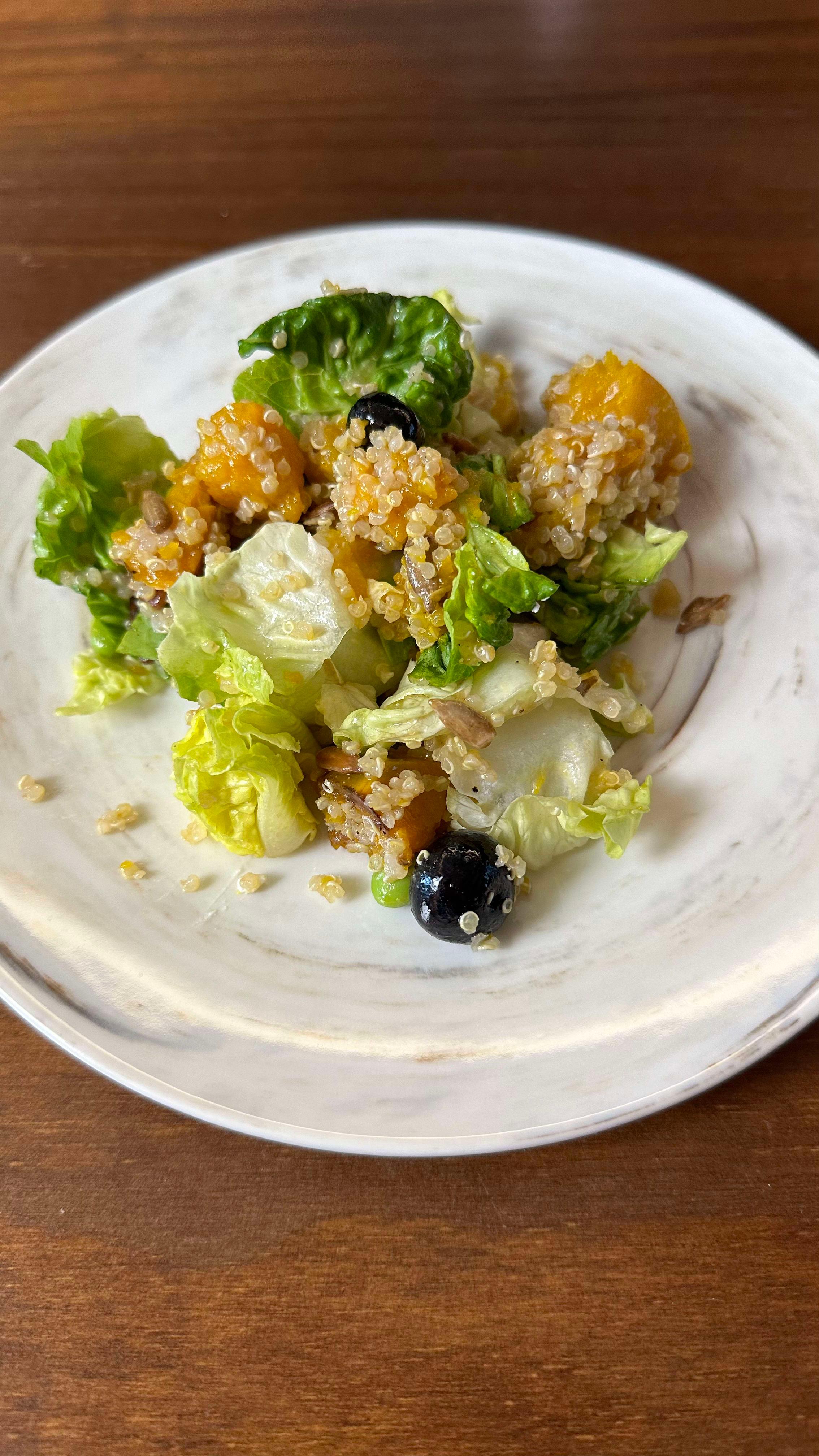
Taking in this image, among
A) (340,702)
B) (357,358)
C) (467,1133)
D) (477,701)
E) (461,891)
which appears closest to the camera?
(467,1133)

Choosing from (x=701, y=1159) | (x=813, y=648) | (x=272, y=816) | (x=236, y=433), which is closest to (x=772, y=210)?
(x=813, y=648)

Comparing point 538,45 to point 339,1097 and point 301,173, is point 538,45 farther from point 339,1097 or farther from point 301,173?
point 339,1097

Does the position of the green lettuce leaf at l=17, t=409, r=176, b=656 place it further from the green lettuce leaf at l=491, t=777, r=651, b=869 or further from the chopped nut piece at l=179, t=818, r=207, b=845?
the green lettuce leaf at l=491, t=777, r=651, b=869

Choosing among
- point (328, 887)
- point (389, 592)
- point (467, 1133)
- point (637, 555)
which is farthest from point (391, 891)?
point (637, 555)

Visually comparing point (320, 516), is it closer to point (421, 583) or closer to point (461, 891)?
point (421, 583)

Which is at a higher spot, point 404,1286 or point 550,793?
point 550,793

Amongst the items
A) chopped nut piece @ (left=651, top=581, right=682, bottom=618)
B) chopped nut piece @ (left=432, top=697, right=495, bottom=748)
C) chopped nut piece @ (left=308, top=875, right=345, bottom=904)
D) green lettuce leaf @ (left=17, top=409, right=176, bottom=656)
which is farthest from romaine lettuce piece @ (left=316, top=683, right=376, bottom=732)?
chopped nut piece @ (left=651, top=581, right=682, bottom=618)

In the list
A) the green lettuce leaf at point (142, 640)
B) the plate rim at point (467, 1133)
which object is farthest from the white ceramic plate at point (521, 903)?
the green lettuce leaf at point (142, 640)
